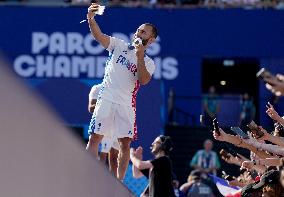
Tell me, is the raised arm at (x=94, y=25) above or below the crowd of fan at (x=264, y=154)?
above

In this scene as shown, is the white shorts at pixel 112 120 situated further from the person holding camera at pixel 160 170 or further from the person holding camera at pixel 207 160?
the person holding camera at pixel 207 160

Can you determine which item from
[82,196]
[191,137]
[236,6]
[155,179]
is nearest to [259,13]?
[236,6]

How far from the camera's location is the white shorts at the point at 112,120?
8.25m

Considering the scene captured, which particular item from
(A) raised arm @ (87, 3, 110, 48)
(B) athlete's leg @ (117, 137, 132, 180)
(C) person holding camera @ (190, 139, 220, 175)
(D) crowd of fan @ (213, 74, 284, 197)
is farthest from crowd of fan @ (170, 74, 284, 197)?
(C) person holding camera @ (190, 139, 220, 175)

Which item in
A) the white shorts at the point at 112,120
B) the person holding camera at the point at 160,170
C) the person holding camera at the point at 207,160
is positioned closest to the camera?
the white shorts at the point at 112,120

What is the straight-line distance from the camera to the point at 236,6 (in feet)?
74.8

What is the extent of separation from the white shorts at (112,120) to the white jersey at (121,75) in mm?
60

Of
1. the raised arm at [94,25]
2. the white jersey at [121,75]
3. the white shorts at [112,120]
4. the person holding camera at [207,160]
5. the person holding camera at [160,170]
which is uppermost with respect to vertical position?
the raised arm at [94,25]

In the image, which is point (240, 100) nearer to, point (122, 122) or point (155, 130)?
point (155, 130)

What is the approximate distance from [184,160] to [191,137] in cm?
90

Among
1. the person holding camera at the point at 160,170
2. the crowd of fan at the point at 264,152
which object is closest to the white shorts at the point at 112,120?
the person holding camera at the point at 160,170

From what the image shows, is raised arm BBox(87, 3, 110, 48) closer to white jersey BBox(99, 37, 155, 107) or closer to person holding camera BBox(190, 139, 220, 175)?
white jersey BBox(99, 37, 155, 107)

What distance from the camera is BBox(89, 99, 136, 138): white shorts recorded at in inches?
325

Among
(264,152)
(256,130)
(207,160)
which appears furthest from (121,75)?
(207,160)
